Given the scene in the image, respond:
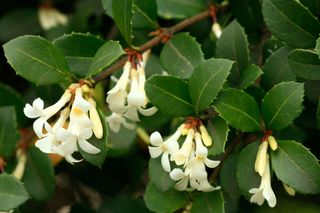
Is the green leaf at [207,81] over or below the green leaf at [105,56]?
below

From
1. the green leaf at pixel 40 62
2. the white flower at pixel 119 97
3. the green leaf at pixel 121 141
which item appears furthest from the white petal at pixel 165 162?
the green leaf at pixel 121 141

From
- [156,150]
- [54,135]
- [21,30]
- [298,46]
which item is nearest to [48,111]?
[54,135]

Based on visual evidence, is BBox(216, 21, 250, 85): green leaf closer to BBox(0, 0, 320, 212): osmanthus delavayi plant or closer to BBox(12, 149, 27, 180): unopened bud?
BBox(0, 0, 320, 212): osmanthus delavayi plant

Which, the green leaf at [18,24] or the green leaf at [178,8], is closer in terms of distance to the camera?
the green leaf at [178,8]

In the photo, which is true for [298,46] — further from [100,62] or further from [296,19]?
[100,62]

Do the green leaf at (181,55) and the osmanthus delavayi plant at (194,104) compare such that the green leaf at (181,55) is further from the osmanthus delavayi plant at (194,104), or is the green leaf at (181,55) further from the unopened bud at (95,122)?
the unopened bud at (95,122)

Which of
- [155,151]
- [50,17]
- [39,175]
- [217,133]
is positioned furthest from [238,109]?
[50,17]
